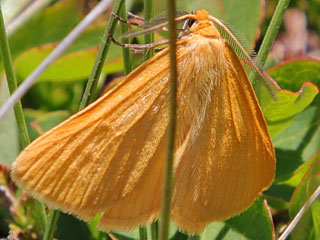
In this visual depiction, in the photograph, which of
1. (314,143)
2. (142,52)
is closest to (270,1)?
(314,143)

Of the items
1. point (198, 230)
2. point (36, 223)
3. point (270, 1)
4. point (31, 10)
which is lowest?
point (36, 223)

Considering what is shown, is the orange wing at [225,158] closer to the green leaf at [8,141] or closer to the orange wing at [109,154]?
the orange wing at [109,154]

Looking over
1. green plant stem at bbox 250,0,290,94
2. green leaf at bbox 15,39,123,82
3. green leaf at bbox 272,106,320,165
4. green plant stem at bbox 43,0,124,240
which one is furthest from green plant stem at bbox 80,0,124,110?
green leaf at bbox 272,106,320,165

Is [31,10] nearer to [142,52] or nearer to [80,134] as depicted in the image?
[142,52]

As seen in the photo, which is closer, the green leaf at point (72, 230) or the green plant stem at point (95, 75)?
the green plant stem at point (95, 75)

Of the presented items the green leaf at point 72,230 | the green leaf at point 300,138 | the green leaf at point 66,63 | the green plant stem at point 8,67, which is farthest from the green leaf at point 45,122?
the green leaf at point 300,138

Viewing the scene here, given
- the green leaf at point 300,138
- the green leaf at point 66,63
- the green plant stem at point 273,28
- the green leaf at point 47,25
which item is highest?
the green plant stem at point 273,28

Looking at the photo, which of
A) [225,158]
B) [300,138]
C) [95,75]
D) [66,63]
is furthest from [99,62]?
Result: [300,138]
